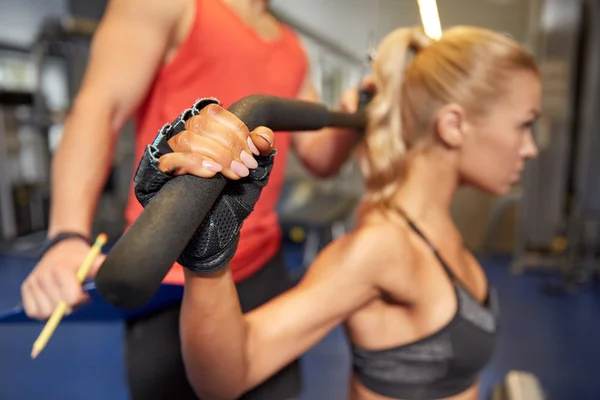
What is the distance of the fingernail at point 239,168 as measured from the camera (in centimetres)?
32

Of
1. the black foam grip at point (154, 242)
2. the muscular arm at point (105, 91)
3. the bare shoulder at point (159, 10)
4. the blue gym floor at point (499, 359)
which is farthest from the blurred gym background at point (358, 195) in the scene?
the black foam grip at point (154, 242)

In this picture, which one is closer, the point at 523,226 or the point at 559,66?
the point at 559,66

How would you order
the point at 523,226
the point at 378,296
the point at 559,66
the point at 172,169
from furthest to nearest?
the point at 523,226 < the point at 559,66 < the point at 378,296 < the point at 172,169

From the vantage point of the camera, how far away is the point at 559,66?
3.09 metres

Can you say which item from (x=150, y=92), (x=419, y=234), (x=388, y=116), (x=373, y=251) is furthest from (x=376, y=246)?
(x=150, y=92)

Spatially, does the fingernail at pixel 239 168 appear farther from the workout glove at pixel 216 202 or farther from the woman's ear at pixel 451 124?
the woman's ear at pixel 451 124

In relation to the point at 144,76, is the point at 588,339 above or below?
below

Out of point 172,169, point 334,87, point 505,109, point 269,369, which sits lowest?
point 269,369

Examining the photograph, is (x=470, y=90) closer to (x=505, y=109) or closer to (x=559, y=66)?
(x=505, y=109)

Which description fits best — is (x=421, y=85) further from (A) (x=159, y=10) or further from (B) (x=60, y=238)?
(B) (x=60, y=238)

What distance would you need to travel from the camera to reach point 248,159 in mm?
336

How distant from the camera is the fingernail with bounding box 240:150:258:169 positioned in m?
0.33

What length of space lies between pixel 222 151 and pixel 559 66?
3.34 metres

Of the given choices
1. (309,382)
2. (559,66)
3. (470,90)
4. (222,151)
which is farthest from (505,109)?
(559,66)
